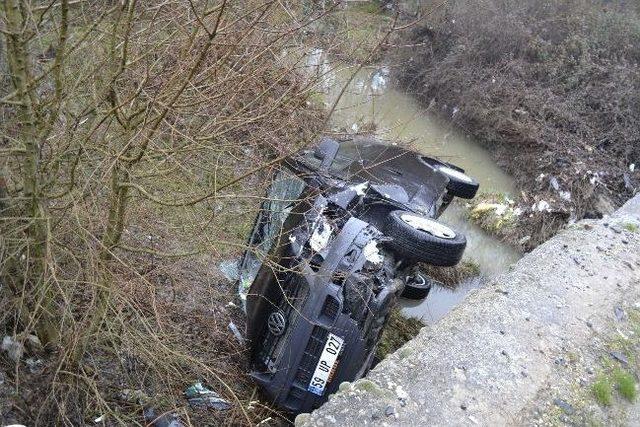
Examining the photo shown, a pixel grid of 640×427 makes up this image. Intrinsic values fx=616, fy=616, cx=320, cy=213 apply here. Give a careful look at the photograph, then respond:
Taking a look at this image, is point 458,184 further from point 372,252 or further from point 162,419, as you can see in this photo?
point 162,419

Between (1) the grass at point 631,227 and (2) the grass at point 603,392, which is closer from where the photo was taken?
(2) the grass at point 603,392

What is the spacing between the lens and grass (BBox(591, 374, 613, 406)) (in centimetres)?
406

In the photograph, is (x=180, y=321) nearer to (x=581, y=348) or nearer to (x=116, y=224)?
(x=116, y=224)

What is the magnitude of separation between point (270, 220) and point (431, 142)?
24.2 ft

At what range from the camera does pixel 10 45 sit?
3162mm

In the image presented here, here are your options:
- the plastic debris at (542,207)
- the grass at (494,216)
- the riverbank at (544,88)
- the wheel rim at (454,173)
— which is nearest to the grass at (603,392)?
the wheel rim at (454,173)

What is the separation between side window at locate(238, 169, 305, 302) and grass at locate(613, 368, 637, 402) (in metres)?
2.63

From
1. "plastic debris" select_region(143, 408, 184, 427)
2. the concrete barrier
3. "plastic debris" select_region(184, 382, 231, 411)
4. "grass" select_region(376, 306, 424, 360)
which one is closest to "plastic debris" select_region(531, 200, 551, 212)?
the concrete barrier

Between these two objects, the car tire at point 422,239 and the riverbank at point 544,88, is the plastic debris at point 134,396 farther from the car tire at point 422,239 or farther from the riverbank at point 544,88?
the riverbank at point 544,88

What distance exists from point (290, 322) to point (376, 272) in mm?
722

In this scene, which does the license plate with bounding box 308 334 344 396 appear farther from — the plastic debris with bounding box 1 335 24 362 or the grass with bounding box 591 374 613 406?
the plastic debris with bounding box 1 335 24 362

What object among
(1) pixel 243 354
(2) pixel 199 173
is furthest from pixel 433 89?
(1) pixel 243 354

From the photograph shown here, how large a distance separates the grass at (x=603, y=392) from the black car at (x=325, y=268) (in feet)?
4.69

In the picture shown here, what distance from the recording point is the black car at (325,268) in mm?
4102
